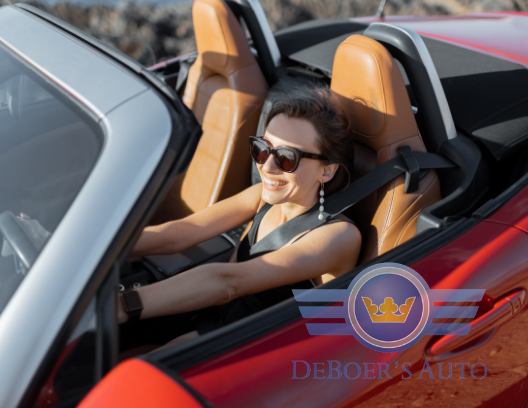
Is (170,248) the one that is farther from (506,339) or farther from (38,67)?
(506,339)

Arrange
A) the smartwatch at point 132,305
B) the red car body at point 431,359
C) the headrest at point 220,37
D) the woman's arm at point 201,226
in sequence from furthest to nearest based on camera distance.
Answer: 1. the headrest at point 220,37
2. the woman's arm at point 201,226
3. the smartwatch at point 132,305
4. the red car body at point 431,359

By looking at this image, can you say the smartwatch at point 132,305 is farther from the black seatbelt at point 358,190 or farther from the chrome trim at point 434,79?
the chrome trim at point 434,79

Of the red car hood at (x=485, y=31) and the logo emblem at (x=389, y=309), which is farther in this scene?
the red car hood at (x=485, y=31)

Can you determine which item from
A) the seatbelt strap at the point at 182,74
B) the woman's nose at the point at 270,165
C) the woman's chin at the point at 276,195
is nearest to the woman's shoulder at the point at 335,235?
the woman's chin at the point at 276,195

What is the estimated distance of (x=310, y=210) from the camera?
1.74 m

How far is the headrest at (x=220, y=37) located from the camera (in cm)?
232

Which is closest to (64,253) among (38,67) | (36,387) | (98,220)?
(98,220)

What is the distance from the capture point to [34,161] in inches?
45.6

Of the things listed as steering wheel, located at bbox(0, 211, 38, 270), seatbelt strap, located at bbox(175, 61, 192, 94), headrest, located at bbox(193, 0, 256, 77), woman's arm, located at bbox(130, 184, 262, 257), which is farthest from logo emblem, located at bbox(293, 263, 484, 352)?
seatbelt strap, located at bbox(175, 61, 192, 94)

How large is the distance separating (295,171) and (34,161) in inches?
32.3

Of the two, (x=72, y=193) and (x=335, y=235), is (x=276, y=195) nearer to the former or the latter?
(x=335, y=235)

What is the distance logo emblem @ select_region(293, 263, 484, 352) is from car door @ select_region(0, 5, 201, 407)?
45cm

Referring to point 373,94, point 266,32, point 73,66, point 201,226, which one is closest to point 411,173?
point 373,94

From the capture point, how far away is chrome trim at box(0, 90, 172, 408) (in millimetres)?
826
